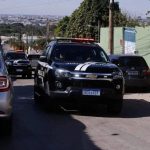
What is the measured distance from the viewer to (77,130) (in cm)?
1115

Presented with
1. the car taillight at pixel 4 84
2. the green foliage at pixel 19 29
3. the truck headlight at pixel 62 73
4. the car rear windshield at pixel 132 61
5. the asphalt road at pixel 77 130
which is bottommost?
the green foliage at pixel 19 29

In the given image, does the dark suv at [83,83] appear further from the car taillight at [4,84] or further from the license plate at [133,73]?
the license plate at [133,73]

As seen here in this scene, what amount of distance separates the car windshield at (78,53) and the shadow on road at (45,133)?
5.16 feet

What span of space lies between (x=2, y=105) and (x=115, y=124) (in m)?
3.50

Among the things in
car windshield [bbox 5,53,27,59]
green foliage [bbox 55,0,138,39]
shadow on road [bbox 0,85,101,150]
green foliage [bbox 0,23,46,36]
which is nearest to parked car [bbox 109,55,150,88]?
shadow on road [bbox 0,85,101,150]

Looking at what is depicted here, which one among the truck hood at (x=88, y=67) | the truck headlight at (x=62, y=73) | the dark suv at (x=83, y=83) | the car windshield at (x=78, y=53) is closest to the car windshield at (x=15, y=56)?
the car windshield at (x=78, y=53)

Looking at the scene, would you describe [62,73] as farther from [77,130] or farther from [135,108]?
[135,108]

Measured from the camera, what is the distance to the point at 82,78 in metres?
13.3

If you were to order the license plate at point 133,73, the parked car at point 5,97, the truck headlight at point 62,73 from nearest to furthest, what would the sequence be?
1. the parked car at point 5,97
2. the truck headlight at point 62,73
3. the license plate at point 133,73

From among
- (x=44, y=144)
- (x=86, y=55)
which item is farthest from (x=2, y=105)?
(x=86, y=55)

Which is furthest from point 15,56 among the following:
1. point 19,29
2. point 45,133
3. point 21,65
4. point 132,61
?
point 19,29

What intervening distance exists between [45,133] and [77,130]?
0.77m

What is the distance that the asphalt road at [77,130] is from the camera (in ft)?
31.1

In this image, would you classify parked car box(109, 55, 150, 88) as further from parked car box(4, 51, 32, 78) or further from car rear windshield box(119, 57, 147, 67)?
parked car box(4, 51, 32, 78)
